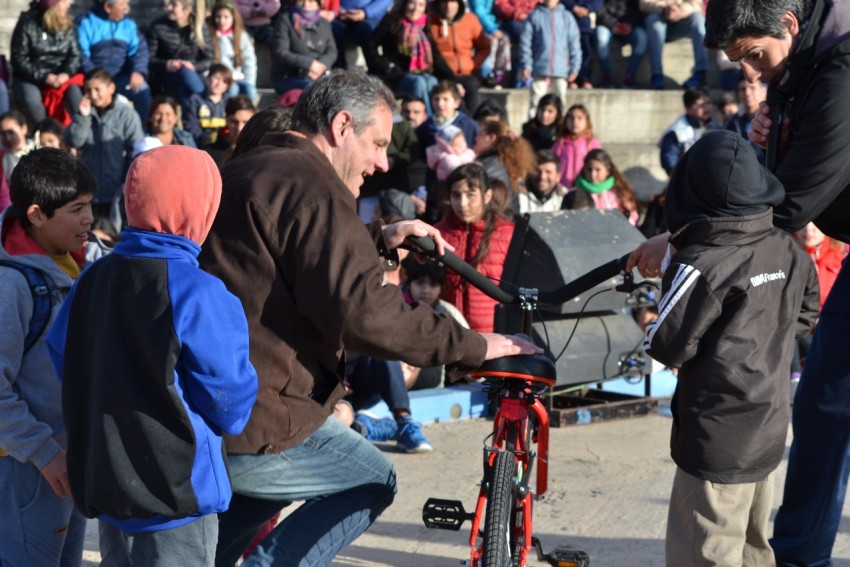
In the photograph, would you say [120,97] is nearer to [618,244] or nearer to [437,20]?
[437,20]

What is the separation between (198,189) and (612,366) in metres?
3.59

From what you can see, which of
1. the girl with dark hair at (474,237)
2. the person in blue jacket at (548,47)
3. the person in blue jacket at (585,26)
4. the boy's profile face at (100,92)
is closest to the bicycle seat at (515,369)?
the girl with dark hair at (474,237)

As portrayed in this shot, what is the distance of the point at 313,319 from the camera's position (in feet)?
9.84

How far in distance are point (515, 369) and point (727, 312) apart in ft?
2.01

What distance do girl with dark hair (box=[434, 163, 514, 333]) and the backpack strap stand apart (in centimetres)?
429

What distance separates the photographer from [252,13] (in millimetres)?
11844

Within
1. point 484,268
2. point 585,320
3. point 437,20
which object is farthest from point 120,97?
point 585,320

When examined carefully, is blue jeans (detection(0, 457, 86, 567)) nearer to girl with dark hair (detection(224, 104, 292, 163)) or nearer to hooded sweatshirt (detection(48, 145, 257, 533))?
hooded sweatshirt (detection(48, 145, 257, 533))

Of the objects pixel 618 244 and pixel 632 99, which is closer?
pixel 618 244

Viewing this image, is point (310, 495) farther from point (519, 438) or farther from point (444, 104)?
point (444, 104)

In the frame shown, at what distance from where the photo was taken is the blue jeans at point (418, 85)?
10930 millimetres

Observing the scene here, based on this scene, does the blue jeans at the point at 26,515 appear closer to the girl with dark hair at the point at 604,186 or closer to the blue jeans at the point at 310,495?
the blue jeans at the point at 310,495

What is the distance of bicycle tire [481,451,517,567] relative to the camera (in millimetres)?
3297

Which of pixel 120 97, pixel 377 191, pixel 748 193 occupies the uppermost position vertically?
pixel 748 193
